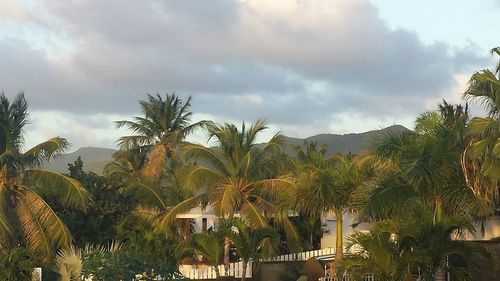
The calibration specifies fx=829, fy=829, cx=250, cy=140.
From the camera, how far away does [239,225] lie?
91.4 feet

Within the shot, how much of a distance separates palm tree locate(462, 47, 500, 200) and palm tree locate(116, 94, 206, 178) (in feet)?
87.7

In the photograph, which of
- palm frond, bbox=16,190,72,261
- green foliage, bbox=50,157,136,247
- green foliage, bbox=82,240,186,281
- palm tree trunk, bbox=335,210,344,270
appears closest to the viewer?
green foliage, bbox=82,240,186,281


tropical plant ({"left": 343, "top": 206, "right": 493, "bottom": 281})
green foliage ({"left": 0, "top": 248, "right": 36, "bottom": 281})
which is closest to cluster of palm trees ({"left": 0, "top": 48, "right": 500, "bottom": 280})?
tropical plant ({"left": 343, "top": 206, "right": 493, "bottom": 281})

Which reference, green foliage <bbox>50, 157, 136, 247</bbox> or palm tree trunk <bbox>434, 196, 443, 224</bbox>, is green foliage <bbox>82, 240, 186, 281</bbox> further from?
green foliage <bbox>50, 157, 136, 247</bbox>

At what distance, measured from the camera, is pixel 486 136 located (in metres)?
19.3

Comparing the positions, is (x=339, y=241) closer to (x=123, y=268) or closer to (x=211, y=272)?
(x=211, y=272)

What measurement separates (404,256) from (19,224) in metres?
15.6

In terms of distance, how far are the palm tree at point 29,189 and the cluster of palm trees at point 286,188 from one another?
4 centimetres

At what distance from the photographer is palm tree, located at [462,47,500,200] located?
19.1 m

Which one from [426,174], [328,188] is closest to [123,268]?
[426,174]

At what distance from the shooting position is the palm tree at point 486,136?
1908cm

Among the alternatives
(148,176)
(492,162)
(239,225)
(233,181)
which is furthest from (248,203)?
(492,162)

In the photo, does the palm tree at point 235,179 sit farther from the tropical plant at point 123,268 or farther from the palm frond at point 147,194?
the tropical plant at point 123,268

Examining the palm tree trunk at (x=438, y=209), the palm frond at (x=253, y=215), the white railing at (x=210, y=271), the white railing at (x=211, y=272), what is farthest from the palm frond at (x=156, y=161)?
the palm tree trunk at (x=438, y=209)
